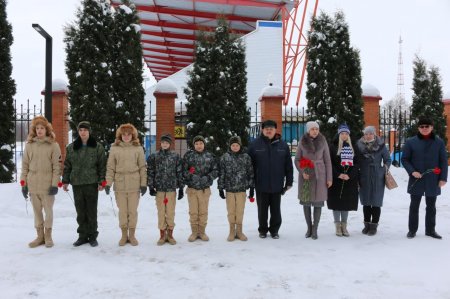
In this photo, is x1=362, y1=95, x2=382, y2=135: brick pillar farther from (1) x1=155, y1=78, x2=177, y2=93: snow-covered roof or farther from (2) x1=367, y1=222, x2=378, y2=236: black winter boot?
(2) x1=367, y1=222, x2=378, y2=236: black winter boot

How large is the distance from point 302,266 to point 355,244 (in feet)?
4.48

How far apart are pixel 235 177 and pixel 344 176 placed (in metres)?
1.71

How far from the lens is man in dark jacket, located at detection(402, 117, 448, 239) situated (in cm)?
555

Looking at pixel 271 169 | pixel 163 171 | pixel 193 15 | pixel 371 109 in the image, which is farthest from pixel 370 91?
pixel 193 15

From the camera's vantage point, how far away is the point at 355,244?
5.43 metres

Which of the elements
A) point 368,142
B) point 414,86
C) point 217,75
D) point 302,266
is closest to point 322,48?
point 217,75

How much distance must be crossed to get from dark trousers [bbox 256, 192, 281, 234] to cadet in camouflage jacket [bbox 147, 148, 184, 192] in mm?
1355

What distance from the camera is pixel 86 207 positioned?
208 inches

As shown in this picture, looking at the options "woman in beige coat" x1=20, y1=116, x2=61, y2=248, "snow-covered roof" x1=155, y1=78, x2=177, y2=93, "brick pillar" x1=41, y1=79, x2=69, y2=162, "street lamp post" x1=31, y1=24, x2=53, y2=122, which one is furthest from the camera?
"snow-covered roof" x1=155, y1=78, x2=177, y2=93

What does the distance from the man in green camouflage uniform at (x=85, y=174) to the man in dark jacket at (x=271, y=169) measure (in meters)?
2.32

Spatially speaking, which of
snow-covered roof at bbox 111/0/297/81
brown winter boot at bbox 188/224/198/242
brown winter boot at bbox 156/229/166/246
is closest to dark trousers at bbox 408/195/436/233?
brown winter boot at bbox 188/224/198/242

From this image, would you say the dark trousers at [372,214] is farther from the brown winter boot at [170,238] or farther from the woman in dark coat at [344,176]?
the brown winter boot at [170,238]

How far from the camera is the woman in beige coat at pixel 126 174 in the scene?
5.25 m

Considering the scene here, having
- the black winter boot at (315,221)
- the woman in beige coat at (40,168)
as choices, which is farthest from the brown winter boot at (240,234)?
the woman in beige coat at (40,168)
